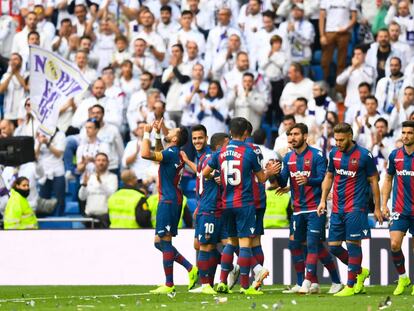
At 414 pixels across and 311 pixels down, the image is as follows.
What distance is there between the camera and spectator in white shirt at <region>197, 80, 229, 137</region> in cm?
2534

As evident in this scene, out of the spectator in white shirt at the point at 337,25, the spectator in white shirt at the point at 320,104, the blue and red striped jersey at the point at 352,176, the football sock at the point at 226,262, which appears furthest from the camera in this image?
the spectator in white shirt at the point at 337,25

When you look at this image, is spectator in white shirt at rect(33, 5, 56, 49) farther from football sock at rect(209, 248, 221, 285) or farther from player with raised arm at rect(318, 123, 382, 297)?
player with raised arm at rect(318, 123, 382, 297)

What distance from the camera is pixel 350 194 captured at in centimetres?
1758

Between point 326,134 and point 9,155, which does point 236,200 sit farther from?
point 326,134

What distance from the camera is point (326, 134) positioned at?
24141 mm

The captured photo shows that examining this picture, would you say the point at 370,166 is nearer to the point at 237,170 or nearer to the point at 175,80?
the point at 237,170

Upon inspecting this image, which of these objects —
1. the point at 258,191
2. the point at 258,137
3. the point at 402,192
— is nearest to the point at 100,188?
the point at 258,137

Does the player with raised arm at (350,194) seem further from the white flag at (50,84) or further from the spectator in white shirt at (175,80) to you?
the spectator in white shirt at (175,80)

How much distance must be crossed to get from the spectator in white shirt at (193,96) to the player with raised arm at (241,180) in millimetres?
8191

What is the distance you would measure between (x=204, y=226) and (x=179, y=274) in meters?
3.70

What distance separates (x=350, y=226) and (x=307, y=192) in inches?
31.6

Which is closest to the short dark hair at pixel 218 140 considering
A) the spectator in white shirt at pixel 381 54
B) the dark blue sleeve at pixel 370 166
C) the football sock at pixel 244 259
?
the football sock at pixel 244 259

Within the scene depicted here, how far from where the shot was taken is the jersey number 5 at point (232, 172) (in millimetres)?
17516

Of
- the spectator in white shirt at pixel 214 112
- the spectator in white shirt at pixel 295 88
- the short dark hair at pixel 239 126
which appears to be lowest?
the short dark hair at pixel 239 126
